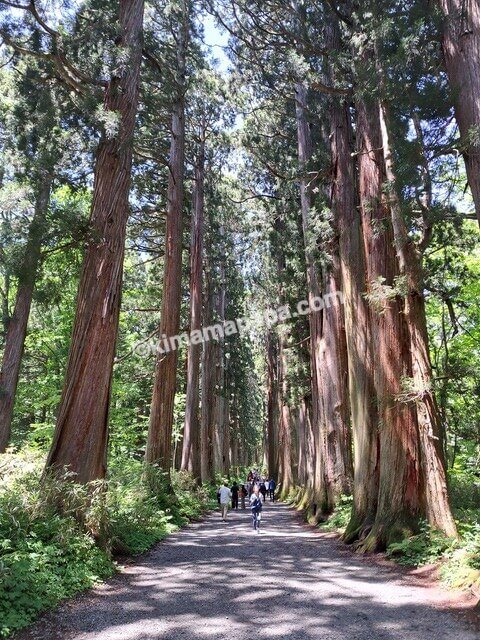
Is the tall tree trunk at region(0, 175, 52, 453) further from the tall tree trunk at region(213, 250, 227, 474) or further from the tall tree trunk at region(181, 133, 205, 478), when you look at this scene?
the tall tree trunk at region(213, 250, 227, 474)

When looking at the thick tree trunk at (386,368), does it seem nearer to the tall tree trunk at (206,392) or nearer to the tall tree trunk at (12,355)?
the tall tree trunk at (12,355)

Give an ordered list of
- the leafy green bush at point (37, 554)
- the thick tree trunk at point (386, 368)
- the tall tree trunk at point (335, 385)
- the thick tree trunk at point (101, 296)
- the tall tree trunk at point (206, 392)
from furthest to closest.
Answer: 1. the tall tree trunk at point (206, 392)
2. the tall tree trunk at point (335, 385)
3. the thick tree trunk at point (386, 368)
4. the thick tree trunk at point (101, 296)
5. the leafy green bush at point (37, 554)

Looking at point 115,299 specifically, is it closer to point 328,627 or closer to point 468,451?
point 328,627

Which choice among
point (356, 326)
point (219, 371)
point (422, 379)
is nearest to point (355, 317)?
point (356, 326)

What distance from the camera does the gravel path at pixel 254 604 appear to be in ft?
14.1

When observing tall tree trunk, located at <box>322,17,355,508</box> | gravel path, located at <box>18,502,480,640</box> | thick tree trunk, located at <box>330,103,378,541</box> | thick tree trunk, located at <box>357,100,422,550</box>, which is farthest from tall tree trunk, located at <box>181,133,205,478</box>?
gravel path, located at <box>18,502,480,640</box>

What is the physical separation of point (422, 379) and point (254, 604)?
165 inches

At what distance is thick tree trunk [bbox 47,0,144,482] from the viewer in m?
7.14

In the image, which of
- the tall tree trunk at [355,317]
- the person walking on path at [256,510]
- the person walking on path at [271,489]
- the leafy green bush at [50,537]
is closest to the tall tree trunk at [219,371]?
the person walking on path at [271,489]

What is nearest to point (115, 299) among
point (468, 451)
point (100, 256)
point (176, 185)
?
point (100, 256)

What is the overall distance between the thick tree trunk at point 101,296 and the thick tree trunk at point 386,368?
4.38 m

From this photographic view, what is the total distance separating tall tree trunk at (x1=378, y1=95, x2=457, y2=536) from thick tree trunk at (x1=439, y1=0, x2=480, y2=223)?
180cm

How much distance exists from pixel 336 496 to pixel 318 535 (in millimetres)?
2280

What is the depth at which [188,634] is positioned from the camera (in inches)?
168
